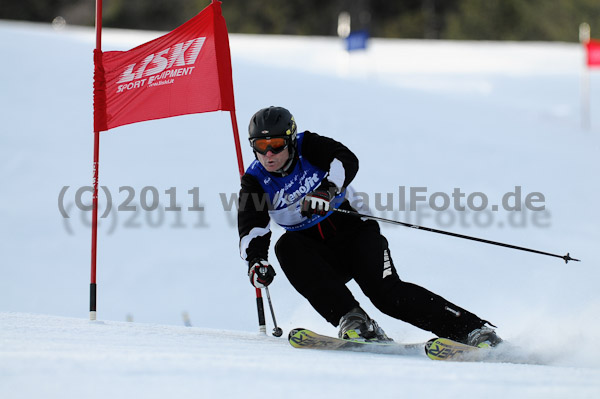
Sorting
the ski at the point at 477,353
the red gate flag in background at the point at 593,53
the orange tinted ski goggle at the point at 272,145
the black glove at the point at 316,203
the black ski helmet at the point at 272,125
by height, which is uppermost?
the red gate flag in background at the point at 593,53

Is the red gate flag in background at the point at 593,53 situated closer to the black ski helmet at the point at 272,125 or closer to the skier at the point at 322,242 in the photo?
the skier at the point at 322,242

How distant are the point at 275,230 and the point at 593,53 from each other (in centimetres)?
798

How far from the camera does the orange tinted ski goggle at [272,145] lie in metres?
3.82

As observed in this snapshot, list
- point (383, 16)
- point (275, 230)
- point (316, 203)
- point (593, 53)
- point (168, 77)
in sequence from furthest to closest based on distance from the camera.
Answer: point (383, 16) < point (593, 53) < point (275, 230) < point (168, 77) < point (316, 203)

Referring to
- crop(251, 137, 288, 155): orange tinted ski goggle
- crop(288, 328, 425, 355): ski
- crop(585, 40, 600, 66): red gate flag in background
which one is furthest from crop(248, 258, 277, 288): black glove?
crop(585, 40, 600, 66): red gate flag in background

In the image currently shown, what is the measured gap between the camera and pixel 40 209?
320 inches

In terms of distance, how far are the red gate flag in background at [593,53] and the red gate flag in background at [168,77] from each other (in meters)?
9.49

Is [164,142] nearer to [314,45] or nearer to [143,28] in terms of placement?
[314,45]

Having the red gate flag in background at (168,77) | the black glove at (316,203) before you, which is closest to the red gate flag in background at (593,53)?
the red gate flag in background at (168,77)

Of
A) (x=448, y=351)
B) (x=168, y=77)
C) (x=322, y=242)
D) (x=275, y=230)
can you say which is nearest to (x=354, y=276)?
(x=322, y=242)

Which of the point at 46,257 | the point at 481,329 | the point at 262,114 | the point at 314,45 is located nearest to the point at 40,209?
the point at 46,257

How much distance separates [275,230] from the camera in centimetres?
736

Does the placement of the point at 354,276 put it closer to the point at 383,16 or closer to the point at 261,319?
the point at 261,319

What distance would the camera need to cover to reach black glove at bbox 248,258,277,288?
146 inches
